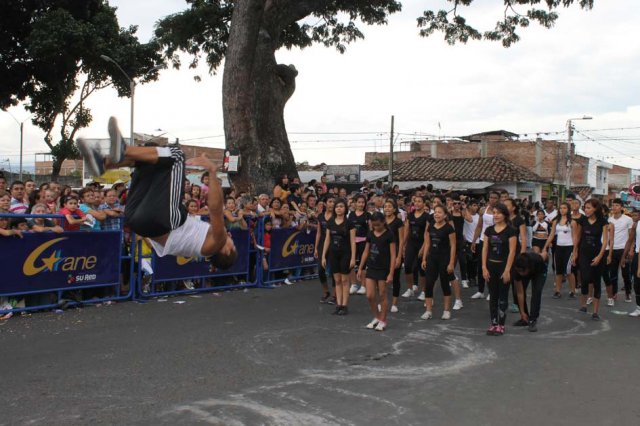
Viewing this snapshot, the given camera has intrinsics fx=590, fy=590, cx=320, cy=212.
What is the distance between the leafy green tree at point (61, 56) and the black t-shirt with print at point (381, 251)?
17.7 metres

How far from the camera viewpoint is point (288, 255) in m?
12.8

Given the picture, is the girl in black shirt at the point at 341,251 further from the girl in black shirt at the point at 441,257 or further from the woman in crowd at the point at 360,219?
the girl in black shirt at the point at 441,257

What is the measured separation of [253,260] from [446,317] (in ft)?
15.1

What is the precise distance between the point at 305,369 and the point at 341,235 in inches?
143

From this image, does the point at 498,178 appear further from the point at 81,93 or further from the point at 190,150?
the point at 190,150

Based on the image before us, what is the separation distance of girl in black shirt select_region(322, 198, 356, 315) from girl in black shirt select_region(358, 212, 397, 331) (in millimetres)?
824

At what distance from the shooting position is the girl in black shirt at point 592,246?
9.67m

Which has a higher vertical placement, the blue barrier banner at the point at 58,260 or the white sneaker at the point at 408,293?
the blue barrier banner at the point at 58,260

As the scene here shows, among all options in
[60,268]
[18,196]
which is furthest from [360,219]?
[18,196]

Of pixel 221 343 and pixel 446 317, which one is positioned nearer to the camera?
pixel 221 343

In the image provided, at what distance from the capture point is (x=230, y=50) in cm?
1597

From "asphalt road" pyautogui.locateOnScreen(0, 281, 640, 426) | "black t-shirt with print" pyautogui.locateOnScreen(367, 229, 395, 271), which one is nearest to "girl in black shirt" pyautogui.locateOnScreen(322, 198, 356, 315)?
"asphalt road" pyautogui.locateOnScreen(0, 281, 640, 426)

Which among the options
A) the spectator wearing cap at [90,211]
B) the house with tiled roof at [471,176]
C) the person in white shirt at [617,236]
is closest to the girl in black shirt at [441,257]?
the person in white shirt at [617,236]

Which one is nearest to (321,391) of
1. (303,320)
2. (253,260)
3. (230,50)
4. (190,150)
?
(303,320)
